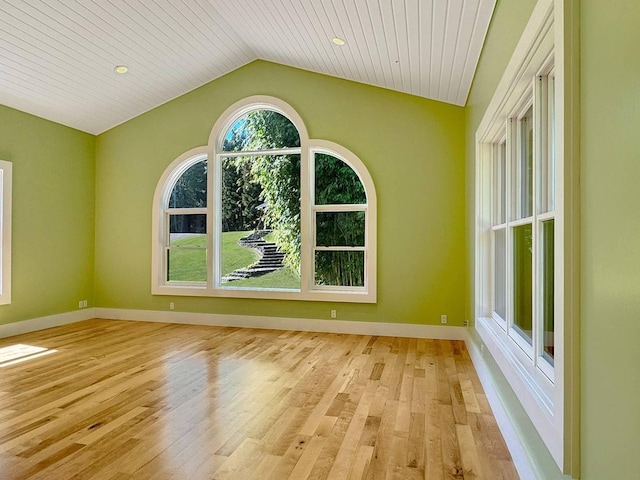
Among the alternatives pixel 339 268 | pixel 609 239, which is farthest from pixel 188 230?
pixel 609 239

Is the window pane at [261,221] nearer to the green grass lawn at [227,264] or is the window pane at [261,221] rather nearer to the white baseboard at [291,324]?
the green grass lawn at [227,264]

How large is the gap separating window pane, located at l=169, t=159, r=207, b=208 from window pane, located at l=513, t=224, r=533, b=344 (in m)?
4.43

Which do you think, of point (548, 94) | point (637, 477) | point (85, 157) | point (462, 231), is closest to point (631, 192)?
point (637, 477)

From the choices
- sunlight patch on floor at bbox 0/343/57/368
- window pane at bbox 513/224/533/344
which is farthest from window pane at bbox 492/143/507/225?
sunlight patch on floor at bbox 0/343/57/368

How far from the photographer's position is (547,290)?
6.49 feet

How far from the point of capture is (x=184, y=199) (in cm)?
609

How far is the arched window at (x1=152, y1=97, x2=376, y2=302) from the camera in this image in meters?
5.37

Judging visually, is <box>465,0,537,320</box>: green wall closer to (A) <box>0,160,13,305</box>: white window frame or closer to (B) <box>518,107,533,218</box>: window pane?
(B) <box>518,107,533,218</box>: window pane

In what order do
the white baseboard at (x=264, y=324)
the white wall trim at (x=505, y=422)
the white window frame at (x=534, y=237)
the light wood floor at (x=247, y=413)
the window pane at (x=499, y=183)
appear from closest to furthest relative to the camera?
the white window frame at (x=534, y=237) → the white wall trim at (x=505, y=422) → the light wood floor at (x=247, y=413) → the window pane at (x=499, y=183) → the white baseboard at (x=264, y=324)

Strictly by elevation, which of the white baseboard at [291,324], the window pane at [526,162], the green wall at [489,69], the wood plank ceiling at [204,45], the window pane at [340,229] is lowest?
the white baseboard at [291,324]

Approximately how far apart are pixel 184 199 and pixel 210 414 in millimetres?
3983

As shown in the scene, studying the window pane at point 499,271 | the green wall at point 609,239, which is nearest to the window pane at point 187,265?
the window pane at point 499,271

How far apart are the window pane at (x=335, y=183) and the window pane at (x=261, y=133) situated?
1.63 ft

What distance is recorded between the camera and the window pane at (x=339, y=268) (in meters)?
5.35
